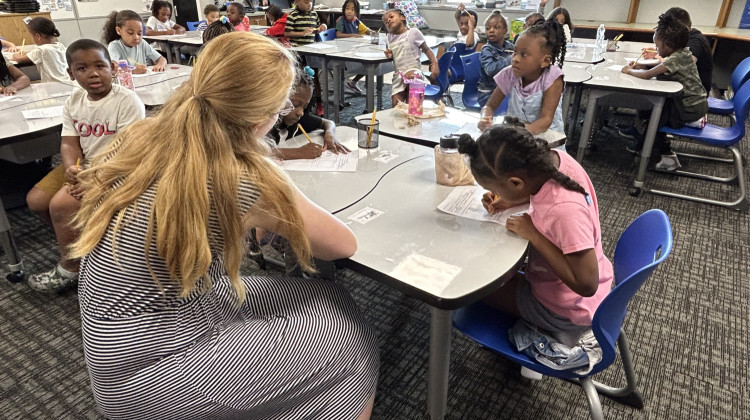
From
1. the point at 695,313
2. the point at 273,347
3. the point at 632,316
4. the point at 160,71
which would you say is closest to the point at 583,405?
the point at 632,316

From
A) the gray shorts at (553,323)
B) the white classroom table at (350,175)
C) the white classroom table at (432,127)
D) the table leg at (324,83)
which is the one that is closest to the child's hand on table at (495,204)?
the gray shorts at (553,323)

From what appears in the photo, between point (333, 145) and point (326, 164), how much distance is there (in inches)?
6.4

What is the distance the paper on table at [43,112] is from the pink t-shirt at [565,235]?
7.33 feet

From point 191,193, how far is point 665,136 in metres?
3.69

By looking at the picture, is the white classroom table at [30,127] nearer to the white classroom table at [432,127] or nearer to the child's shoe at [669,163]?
the white classroom table at [432,127]

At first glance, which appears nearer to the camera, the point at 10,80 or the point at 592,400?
the point at 592,400

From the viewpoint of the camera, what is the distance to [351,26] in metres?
5.87

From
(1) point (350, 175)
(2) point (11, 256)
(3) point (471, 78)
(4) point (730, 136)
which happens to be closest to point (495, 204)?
(1) point (350, 175)

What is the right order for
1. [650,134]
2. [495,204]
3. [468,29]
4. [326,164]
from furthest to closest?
[468,29] < [650,134] < [326,164] < [495,204]

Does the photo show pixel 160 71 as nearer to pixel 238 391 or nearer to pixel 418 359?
pixel 418 359

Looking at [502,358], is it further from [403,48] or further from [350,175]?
[403,48]

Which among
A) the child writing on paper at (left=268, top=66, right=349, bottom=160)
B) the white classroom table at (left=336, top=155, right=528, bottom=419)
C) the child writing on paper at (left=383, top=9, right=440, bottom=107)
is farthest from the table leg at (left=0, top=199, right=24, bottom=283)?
the child writing on paper at (left=383, top=9, right=440, bottom=107)

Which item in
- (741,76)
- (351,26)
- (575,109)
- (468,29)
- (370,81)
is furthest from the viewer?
(351,26)

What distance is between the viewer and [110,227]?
0.95m
